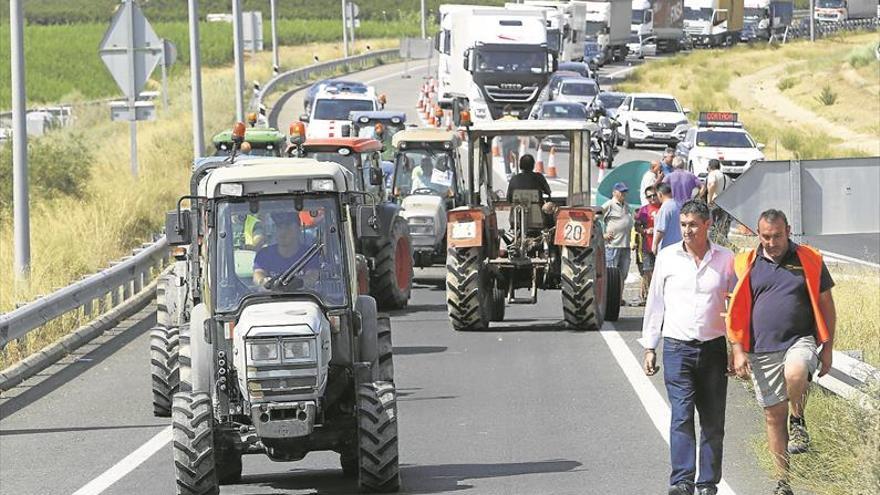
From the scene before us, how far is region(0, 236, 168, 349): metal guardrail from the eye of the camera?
18125 mm

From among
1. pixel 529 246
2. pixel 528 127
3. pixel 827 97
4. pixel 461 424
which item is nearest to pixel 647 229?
pixel 529 246

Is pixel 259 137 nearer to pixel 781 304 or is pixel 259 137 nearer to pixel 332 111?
pixel 781 304

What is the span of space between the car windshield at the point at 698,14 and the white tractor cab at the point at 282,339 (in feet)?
291

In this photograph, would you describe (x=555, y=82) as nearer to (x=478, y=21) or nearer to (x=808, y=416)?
(x=478, y=21)

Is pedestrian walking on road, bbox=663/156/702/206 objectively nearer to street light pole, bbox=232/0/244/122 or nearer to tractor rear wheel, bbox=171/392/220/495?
tractor rear wheel, bbox=171/392/220/495

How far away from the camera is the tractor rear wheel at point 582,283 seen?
2070 cm

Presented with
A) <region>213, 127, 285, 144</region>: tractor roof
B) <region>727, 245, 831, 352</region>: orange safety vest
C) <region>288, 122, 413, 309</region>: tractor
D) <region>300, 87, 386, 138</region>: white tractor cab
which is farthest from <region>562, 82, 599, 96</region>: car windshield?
<region>727, 245, 831, 352</region>: orange safety vest

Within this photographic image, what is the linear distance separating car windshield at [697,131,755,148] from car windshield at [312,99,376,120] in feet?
30.4

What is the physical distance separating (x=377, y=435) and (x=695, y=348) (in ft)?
6.57

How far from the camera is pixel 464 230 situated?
68.9ft

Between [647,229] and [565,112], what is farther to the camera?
[565,112]

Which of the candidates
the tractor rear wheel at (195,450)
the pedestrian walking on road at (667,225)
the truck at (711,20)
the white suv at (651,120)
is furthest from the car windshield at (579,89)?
the tractor rear wheel at (195,450)

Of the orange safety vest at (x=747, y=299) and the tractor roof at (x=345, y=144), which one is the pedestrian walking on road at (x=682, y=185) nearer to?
the tractor roof at (x=345, y=144)

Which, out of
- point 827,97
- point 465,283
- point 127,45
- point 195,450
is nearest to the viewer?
point 195,450
